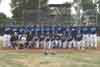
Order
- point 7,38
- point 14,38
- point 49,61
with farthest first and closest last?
1. point 7,38
2. point 14,38
3. point 49,61

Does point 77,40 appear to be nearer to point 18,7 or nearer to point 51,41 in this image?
point 51,41

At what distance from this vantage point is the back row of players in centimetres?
2841

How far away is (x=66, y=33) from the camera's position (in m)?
28.8

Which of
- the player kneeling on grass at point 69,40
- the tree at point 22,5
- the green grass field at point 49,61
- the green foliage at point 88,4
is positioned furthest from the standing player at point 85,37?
the tree at point 22,5

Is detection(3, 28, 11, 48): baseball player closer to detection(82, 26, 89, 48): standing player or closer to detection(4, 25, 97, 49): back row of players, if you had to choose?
detection(4, 25, 97, 49): back row of players

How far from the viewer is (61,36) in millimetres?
28766

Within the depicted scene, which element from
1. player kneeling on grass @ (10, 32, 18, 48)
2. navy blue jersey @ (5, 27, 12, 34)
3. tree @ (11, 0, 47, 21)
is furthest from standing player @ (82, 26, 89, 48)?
tree @ (11, 0, 47, 21)

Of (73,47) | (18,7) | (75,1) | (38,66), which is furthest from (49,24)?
(18,7)

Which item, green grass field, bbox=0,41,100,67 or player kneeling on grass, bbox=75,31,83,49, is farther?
player kneeling on grass, bbox=75,31,83,49

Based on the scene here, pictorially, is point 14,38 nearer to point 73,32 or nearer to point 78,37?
point 73,32

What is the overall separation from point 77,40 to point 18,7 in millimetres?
33485

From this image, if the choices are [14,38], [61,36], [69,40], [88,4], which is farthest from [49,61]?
[88,4]

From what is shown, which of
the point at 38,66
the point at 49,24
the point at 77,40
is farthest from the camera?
the point at 49,24

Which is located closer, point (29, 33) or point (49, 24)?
point (29, 33)
